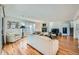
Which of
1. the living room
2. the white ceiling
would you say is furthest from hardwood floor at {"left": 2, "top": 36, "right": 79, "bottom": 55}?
the white ceiling

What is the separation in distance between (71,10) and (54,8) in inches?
14.0

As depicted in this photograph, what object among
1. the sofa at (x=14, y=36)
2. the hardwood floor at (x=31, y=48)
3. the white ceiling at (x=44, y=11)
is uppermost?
the white ceiling at (x=44, y=11)

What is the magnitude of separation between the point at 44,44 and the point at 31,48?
11.4 inches

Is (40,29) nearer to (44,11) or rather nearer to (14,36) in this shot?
(44,11)

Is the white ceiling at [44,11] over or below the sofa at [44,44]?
over

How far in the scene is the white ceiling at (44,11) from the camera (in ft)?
→ 8.35

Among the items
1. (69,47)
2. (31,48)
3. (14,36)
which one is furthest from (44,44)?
(14,36)

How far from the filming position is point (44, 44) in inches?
103

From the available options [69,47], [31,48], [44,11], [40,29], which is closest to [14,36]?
[31,48]

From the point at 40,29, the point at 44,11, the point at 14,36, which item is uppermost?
the point at 44,11

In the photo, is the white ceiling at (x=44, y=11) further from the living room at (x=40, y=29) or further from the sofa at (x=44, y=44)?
the sofa at (x=44, y=44)

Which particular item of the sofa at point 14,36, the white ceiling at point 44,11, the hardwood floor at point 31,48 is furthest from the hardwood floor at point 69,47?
the sofa at point 14,36

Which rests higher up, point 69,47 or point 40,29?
point 40,29
